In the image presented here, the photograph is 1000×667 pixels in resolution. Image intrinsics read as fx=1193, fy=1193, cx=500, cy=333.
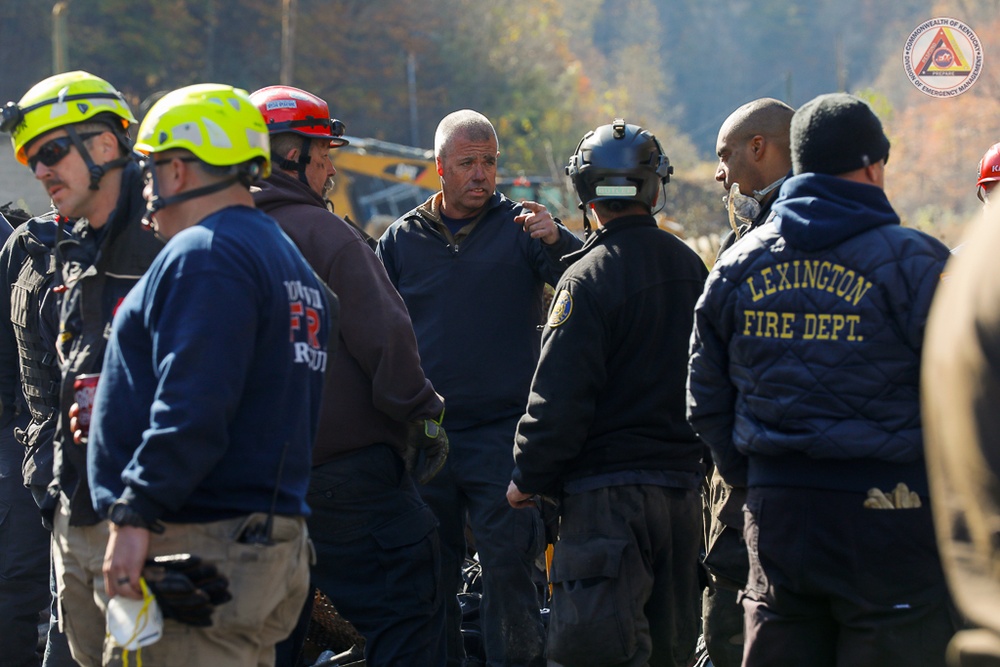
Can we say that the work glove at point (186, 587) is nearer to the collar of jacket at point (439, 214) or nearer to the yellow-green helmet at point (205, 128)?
the yellow-green helmet at point (205, 128)

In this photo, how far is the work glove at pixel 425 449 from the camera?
196 inches

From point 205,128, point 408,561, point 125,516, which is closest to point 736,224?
point 408,561

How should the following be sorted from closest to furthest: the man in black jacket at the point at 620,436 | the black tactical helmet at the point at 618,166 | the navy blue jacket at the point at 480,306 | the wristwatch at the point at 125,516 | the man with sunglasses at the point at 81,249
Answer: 1. the wristwatch at the point at 125,516
2. the man with sunglasses at the point at 81,249
3. the man in black jacket at the point at 620,436
4. the black tactical helmet at the point at 618,166
5. the navy blue jacket at the point at 480,306

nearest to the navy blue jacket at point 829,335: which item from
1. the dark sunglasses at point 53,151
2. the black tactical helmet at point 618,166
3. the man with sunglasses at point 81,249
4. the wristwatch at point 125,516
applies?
the black tactical helmet at point 618,166

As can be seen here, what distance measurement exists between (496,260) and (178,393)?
9.45ft

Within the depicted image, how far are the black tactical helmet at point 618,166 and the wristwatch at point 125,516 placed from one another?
214 centimetres

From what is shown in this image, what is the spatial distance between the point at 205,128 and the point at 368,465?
1.82 m

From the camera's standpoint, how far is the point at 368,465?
4.80m

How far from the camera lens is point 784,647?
3594 mm

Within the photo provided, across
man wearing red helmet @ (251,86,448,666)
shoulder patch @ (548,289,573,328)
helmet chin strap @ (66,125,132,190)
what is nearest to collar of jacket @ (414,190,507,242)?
man wearing red helmet @ (251,86,448,666)

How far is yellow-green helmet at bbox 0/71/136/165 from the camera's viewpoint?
407 cm

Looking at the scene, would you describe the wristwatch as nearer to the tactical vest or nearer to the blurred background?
the tactical vest

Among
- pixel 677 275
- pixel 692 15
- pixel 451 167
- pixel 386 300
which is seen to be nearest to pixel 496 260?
pixel 451 167

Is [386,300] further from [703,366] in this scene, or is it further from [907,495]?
[907,495]
